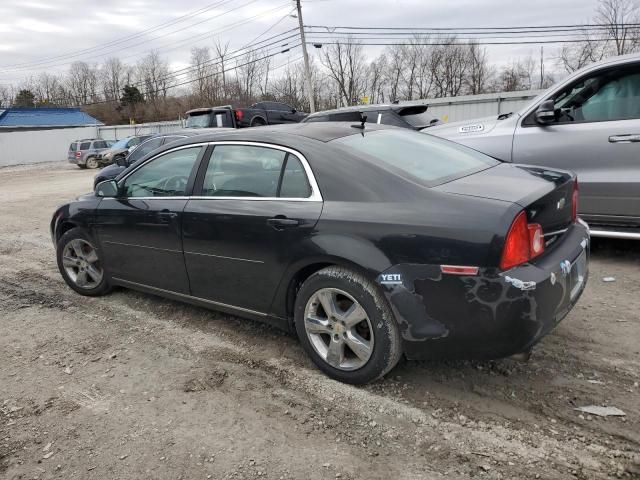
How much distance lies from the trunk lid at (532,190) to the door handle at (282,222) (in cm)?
87

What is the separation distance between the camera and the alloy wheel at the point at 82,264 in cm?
483

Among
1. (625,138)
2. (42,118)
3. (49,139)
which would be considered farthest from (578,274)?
(42,118)

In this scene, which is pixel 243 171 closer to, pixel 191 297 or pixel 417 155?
pixel 191 297

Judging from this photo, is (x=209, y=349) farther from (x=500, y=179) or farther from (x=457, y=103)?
(x=457, y=103)

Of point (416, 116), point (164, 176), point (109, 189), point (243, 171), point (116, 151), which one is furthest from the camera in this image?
point (116, 151)

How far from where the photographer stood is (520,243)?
2.60 metres

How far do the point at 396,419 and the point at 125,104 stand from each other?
69.3 metres

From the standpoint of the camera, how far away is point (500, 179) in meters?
3.18

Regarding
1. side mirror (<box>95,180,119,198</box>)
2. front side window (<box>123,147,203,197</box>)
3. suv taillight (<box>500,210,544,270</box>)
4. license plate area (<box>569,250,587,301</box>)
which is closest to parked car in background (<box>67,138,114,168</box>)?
A: side mirror (<box>95,180,119,198</box>)

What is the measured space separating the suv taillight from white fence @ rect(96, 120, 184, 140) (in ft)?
129

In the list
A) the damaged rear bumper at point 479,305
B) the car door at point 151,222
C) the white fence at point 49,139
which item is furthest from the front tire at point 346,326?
the white fence at point 49,139

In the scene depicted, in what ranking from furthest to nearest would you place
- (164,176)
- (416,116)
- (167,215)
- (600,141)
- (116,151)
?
(116,151) → (416,116) → (600,141) → (164,176) → (167,215)

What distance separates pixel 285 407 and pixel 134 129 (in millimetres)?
44605

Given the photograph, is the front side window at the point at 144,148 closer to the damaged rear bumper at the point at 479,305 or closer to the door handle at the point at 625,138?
the door handle at the point at 625,138
